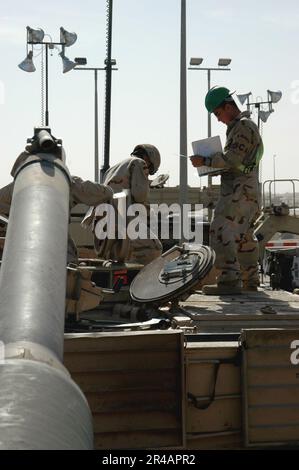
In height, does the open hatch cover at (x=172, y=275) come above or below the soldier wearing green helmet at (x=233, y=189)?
below

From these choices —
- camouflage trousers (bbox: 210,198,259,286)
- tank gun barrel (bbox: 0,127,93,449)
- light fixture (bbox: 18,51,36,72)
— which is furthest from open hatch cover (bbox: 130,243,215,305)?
light fixture (bbox: 18,51,36,72)

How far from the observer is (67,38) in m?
16.7

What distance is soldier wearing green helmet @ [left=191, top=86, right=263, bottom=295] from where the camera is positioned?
7953mm

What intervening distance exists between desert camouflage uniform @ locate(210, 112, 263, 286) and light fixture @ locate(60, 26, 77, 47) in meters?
9.06

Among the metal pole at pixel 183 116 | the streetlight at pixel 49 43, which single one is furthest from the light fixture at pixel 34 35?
the metal pole at pixel 183 116

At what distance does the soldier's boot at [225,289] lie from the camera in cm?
795

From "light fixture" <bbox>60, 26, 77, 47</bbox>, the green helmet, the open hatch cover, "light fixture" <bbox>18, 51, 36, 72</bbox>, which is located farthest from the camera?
"light fixture" <bbox>60, 26, 77, 47</bbox>

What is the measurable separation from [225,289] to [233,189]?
0.91m

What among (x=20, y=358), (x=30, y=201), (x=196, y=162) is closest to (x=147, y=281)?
(x=196, y=162)

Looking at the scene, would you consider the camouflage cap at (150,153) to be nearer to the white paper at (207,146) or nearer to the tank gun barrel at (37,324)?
the white paper at (207,146)

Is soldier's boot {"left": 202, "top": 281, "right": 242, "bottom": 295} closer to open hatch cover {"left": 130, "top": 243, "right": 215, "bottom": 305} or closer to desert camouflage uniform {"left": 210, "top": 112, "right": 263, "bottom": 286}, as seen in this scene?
desert camouflage uniform {"left": 210, "top": 112, "right": 263, "bottom": 286}

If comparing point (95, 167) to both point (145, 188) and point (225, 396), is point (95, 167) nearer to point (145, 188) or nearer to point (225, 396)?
point (145, 188)

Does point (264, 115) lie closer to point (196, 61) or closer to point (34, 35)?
point (196, 61)

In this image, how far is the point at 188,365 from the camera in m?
4.89
